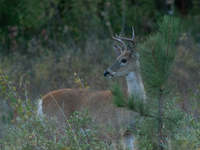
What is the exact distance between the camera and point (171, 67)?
3.39 meters

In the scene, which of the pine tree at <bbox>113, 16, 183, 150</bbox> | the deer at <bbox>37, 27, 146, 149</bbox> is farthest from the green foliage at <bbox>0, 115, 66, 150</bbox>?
the deer at <bbox>37, 27, 146, 149</bbox>

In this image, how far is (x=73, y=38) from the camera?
1327 cm

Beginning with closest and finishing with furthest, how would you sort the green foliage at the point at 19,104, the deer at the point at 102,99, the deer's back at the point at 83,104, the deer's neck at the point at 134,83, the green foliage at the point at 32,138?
the green foliage at the point at 32,138 < the green foliage at the point at 19,104 < the deer's neck at the point at 134,83 < the deer at the point at 102,99 < the deer's back at the point at 83,104

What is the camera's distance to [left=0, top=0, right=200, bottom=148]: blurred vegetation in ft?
27.8

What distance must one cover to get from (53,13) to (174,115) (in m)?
9.97

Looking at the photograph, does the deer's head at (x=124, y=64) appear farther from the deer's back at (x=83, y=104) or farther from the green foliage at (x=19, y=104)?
the green foliage at (x=19, y=104)

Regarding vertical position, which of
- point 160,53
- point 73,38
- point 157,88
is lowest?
point 73,38

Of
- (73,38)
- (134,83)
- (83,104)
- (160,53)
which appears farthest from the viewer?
(73,38)

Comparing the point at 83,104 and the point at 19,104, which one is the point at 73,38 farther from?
the point at 19,104

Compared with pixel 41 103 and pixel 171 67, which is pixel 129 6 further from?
pixel 171 67

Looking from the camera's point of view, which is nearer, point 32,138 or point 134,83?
point 32,138

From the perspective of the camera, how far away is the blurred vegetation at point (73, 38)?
8.46 m

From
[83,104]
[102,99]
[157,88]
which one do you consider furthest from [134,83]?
[157,88]

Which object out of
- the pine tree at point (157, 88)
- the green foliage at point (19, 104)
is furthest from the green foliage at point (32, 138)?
the pine tree at point (157, 88)
